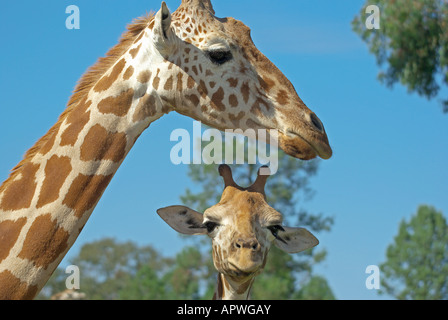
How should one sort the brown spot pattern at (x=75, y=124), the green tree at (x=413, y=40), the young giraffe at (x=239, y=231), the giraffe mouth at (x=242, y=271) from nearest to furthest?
the brown spot pattern at (x=75, y=124) < the giraffe mouth at (x=242, y=271) < the young giraffe at (x=239, y=231) < the green tree at (x=413, y=40)

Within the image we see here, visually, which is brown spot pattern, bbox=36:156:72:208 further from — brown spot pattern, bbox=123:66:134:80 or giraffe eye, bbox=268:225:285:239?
giraffe eye, bbox=268:225:285:239

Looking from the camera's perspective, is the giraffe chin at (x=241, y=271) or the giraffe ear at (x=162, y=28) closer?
the giraffe ear at (x=162, y=28)

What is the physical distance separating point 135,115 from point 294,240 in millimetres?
2480

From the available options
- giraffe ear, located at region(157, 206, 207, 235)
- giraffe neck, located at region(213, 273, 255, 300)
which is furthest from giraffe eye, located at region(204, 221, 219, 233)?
giraffe neck, located at region(213, 273, 255, 300)

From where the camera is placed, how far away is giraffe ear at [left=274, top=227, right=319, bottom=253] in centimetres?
655

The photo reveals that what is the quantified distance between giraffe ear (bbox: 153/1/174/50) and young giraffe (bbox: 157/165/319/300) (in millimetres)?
1781

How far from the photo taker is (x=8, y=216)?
4.66 meters

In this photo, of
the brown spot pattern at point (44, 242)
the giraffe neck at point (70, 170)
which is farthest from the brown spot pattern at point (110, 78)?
the brown spot pattern at point (44, 242)

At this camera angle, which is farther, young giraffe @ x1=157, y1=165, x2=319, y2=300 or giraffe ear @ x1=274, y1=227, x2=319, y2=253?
giraffe ear @ x1=274, y1=227, x2=319, y2=253

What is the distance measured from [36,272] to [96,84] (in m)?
1.46

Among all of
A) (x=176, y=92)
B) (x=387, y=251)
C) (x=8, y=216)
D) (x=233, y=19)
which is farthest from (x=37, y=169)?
(x=387, y=251)

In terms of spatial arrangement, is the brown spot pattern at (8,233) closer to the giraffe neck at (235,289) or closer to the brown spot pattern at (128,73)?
the brown spot pattern at (128,73)

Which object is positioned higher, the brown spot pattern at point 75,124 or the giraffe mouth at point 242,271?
the brown spot pattern at point 75,124

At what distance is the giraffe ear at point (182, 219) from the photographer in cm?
644
